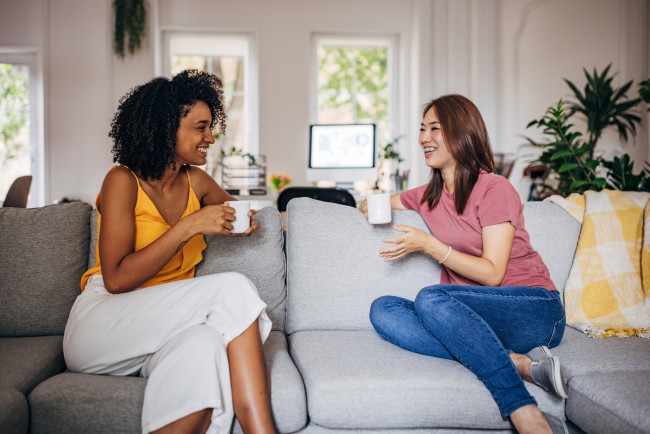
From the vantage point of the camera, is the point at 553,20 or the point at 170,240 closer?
the point at 170,240

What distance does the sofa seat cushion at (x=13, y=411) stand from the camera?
1.14 metres

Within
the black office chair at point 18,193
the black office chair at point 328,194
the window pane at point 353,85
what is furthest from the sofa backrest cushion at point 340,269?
the window pane at point 353,85

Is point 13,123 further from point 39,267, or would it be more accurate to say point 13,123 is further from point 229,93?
point 39,267

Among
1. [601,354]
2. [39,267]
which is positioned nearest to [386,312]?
[601,354]

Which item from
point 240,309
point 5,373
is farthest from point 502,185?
point 5,373

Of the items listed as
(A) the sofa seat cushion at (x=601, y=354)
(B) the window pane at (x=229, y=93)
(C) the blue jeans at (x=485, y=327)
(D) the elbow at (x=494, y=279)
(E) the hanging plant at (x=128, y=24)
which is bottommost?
(A) the sofa seat cushion at (x=601, y=354)

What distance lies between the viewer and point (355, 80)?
5.70 meters

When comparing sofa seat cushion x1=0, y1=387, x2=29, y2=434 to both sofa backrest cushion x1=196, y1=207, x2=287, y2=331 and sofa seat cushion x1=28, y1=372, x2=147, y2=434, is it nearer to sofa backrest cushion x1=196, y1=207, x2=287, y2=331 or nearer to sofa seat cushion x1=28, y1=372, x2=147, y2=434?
sofa seat cushion x1=28, y1=372, x2=147, y2=434

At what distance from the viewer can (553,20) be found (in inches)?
208

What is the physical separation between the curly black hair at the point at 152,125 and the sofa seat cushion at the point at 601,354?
50.0 inches

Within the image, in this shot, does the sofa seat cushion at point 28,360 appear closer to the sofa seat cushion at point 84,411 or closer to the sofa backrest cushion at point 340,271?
the sofa seat cushion at point 84,411

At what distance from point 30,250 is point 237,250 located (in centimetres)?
67

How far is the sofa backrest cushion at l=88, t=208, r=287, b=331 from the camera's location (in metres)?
1.77

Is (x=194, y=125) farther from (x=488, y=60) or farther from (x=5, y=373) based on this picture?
(x=488, y=60)
